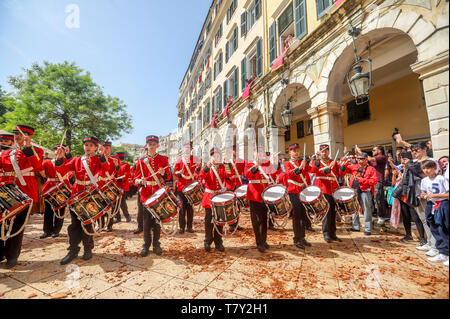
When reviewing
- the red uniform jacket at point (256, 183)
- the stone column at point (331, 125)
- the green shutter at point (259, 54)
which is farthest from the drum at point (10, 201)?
the green shutter at point (259, 54)

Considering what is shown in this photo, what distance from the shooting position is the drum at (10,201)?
2.96 metres

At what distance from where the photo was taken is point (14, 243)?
3381mm

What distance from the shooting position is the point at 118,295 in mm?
2402

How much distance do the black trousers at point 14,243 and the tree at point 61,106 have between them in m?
15.8

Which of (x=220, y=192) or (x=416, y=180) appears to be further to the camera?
(x=220, y=192)

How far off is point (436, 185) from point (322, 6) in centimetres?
843

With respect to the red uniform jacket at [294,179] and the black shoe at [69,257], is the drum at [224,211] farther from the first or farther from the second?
the black shoe at [69,257]

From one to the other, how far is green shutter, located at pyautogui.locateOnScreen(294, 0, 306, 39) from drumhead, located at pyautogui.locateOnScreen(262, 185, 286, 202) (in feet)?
24.8

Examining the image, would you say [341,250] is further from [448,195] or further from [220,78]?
[220,78]

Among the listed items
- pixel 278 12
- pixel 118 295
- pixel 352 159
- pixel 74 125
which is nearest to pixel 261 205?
pixel 118 295

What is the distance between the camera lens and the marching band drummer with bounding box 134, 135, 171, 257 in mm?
3867

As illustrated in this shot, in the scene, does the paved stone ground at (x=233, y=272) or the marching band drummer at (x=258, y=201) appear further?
the marching band drummer at (x=258, y=201)

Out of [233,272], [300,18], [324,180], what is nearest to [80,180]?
[233,272]

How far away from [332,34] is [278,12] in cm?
472
